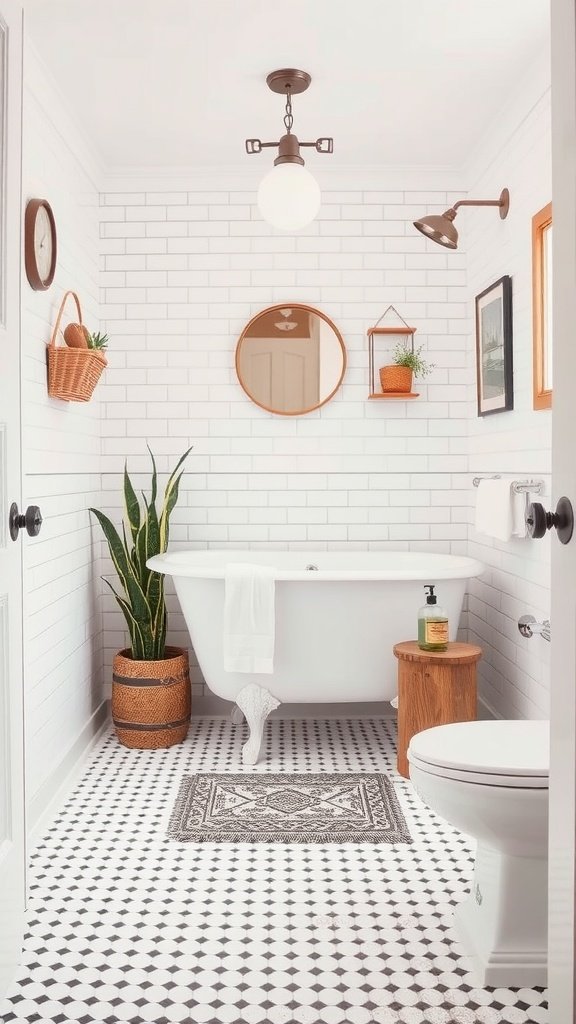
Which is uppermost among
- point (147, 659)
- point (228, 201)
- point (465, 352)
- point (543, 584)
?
point (228, 201)

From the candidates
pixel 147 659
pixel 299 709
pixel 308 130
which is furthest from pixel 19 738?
pixel 308 130

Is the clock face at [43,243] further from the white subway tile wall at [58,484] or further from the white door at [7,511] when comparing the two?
the white door at [7,511]

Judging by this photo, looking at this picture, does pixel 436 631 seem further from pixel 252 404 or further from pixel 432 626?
pixel 252 404

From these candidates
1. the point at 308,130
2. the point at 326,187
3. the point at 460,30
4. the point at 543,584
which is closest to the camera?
the point at 460,30

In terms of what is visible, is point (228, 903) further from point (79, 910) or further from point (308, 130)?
point (308, 130)

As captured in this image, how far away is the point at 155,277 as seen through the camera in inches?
171

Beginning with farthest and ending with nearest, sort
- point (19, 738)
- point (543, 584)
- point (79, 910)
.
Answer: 1. point (543, 584)
2. point (79, 910)
3. point (19, 738)

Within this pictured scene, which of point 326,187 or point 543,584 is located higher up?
point 326,187

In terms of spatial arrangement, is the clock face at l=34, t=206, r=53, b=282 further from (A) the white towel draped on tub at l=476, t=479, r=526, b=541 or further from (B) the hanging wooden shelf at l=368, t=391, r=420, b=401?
(A) the white towel draped on tub at l=476, t=479, r=526, b=541

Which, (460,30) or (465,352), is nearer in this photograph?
(460,30)

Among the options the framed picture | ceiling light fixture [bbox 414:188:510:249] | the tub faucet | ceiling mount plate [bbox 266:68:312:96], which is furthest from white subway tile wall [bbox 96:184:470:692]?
the tub faucet

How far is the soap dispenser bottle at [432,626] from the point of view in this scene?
3367mm

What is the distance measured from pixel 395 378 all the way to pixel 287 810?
6.99 feet

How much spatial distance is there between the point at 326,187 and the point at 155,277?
0.98 meters
